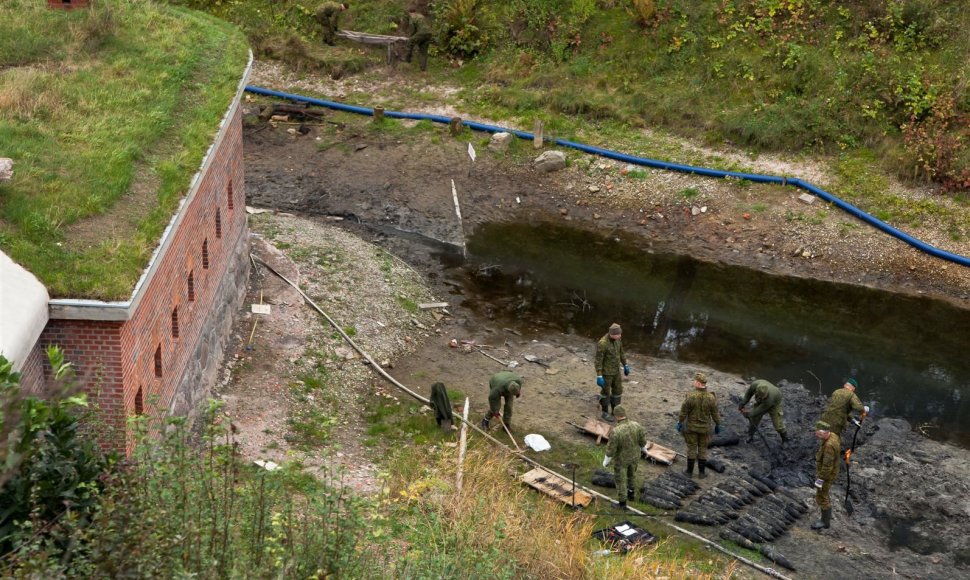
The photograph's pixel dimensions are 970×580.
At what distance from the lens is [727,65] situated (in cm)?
3189

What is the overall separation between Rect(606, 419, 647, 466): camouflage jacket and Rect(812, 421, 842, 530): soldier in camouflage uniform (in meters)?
2.62

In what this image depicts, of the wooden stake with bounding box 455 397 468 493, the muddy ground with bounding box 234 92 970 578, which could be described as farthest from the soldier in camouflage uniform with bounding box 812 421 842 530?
the wooden stake with bounding box 455 397 468 493

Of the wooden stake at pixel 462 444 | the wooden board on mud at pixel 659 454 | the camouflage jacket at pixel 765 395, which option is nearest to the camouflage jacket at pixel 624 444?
the wooden board on mud at pixel 659 454

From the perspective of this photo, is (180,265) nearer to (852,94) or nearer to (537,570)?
(537,570)

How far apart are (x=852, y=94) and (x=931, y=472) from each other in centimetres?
1470

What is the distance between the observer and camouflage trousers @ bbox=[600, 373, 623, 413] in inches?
758

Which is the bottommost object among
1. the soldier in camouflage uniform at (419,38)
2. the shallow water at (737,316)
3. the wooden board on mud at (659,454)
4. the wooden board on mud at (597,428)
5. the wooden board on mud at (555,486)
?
the shallow water at (737,316)

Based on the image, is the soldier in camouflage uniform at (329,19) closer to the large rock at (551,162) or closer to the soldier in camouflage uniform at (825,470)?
the large rock at (551,162)

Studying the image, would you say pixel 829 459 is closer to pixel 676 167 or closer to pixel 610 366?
pixel 610 366

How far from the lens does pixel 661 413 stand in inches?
779

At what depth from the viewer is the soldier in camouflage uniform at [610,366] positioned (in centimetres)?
1898

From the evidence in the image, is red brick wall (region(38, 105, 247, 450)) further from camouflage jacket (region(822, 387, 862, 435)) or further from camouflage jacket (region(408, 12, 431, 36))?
camouflage jacket (region(408, 12, 431, 36))

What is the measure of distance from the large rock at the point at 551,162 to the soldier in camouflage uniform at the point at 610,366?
11.3m

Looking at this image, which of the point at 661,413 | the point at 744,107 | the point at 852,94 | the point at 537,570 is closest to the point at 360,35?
the point at 744,107
